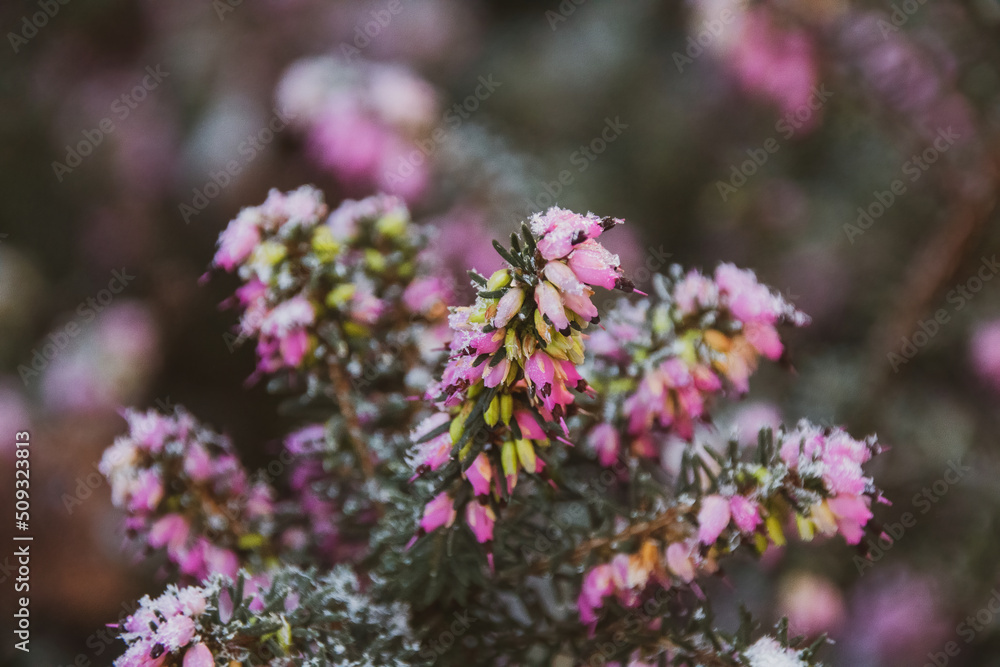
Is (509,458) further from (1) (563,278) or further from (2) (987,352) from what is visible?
(2) (987,352)

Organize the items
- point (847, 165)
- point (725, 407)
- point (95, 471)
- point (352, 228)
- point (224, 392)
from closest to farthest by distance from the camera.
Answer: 1. point (352, 228)
2. point (725, 407)
3. point (95, 471)
4. point (224, 392)
5. point (847, 165)

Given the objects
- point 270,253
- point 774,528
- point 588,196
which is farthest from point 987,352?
point 270,253

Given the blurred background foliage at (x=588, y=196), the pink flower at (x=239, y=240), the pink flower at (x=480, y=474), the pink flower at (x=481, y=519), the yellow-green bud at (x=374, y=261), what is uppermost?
the blurred background foliage at (x=588, y=196)

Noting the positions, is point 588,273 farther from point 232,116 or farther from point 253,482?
point 232,116

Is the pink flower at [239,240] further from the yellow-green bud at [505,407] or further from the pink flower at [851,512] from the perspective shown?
the pink flower at [851,512]

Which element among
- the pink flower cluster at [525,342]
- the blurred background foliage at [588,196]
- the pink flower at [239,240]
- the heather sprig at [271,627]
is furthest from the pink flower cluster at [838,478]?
the blurred background foliage at [588,196]

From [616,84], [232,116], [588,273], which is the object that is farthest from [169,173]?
[588,273]
